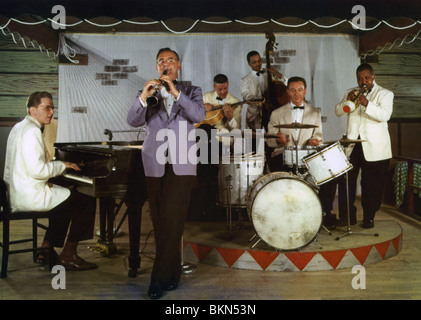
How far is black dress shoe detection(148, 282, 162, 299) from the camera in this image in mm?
3117

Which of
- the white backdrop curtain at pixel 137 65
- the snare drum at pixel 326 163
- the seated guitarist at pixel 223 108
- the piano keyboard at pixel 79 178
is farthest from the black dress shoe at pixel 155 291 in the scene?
the white backdrop curtain at pixel 137 65

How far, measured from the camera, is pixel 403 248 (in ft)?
14.8

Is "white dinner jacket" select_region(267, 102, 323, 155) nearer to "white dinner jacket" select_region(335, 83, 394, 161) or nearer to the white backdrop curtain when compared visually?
"white dinner jacket" select_region(335, 83, 394, 161)

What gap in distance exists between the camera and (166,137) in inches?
125

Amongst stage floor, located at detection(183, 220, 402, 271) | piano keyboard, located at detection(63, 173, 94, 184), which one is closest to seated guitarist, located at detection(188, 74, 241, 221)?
stage floor, located at detection(183, 220, 402, 271)

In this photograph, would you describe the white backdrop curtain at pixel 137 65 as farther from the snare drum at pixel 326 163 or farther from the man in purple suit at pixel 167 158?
the man in purple suit at pixel 167 158

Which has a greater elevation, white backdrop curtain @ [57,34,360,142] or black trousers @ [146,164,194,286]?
white backdrop curtain @ [57,34,360,142]

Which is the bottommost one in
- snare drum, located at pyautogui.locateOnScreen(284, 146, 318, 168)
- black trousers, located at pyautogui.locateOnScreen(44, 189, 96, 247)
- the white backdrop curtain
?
black trousers, located at pyautogui.locateOnScreen(44, 189, 96, 247)

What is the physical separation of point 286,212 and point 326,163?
63cm

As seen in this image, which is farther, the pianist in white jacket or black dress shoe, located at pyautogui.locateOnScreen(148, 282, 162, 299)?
the pianist in white jacket

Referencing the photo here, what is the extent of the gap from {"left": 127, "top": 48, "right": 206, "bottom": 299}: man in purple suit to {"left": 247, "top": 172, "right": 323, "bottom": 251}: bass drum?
0.88 meters

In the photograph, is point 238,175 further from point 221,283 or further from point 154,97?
point 154,97

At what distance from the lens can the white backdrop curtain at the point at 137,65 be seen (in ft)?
22.6

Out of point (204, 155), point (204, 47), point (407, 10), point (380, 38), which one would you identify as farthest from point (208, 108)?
point (380, 38)
